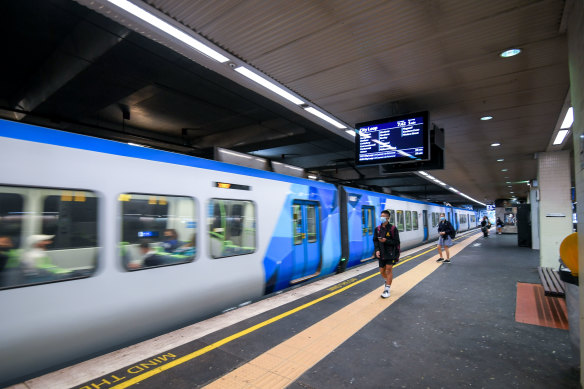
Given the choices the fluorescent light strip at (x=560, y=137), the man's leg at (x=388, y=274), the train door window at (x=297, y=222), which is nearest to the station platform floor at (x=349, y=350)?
the man's leg at (x=388, y=274)

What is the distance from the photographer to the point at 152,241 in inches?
153

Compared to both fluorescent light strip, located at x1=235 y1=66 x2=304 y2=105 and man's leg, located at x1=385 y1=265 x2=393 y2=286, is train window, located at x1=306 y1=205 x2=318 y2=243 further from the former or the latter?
fluorescent light strip, located at x1=235 y1=66 x2=304 y2=105

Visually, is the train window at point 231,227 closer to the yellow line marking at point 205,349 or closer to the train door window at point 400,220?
the yellow line marking at point 205,349

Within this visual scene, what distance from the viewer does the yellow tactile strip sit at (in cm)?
296

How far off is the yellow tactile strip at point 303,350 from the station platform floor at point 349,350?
12 mm

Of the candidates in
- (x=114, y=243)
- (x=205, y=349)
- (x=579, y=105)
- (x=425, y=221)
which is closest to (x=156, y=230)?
(x=114, y=243)

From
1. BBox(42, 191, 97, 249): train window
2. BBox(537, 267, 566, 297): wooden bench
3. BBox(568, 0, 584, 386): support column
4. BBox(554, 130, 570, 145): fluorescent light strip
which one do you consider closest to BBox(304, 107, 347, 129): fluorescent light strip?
BBox(568, 0, 584, 386): support column

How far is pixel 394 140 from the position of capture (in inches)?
221

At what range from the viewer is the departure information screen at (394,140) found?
5.34 metres

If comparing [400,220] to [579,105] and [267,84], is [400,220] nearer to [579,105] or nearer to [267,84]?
[267,84]

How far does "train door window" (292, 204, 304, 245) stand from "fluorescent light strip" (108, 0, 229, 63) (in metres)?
3.45

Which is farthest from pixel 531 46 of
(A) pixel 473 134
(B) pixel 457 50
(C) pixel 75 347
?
(C) pixel 75 347

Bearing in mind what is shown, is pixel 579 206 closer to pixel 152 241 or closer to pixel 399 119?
pixel 399 119

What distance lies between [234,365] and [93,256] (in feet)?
6.24
